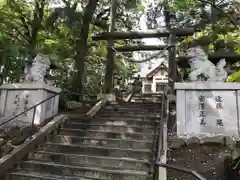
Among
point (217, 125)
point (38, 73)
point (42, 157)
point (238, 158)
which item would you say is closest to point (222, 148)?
point (217, 125)

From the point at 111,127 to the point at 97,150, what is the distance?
4.29 feet

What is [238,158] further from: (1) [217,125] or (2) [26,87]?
(2) [26,87]

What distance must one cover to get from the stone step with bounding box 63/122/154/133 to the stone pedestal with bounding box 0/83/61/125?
1.00m

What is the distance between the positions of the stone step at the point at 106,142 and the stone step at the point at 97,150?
0.30 m

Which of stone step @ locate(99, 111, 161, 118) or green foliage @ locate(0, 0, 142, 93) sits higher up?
green foliage @ locate(0, 0, 142, 93)

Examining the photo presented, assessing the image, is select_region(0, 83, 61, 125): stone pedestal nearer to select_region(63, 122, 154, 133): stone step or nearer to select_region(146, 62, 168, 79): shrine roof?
select_region(63, 122, 154, 133): stone step

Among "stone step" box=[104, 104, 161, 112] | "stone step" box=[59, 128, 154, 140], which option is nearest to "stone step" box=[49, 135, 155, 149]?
"stone step" box=[59, 128, 154, 140]

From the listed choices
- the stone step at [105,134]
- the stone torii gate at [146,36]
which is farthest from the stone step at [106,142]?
the stone torii gate at [146,36]

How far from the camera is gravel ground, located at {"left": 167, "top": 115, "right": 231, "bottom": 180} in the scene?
16.0ft

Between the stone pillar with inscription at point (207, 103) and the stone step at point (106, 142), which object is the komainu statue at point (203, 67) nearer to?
the stone pillar with inscription at point (207, 103)

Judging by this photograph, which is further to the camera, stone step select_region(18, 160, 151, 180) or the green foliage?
the green foliage

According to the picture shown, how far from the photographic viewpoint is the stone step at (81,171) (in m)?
4.77

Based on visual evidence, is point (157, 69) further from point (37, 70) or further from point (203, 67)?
point (203, 67)

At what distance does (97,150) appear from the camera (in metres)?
5.91
